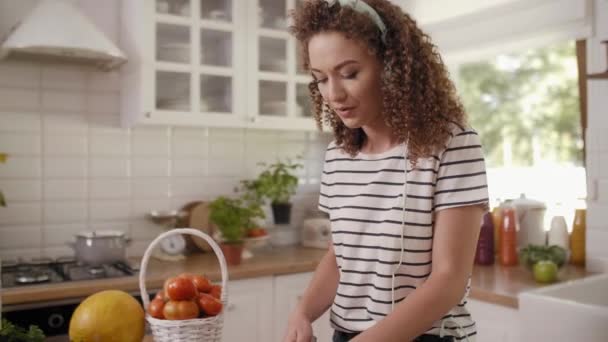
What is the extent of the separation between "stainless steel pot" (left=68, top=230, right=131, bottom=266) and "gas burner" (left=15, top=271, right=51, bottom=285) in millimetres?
161

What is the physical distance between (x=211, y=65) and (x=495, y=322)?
5.01ft

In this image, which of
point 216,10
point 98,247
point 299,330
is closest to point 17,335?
point 299,330

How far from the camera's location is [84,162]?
2.55m

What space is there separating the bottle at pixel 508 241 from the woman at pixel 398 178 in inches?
54.3

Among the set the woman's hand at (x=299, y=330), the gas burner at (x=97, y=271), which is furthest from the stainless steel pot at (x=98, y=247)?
the woman's hand at (x=299, y=330)

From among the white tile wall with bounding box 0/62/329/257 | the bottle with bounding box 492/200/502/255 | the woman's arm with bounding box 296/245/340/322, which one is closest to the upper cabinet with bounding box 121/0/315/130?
the white tile wall with bounding box 0/62/329/257

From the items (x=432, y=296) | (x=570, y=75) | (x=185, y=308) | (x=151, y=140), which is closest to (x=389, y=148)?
(x=432, y=296)

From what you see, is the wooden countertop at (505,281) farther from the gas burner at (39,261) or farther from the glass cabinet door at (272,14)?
the gas burner at (39,261)

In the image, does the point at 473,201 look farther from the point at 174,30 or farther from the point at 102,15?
the point at 102,15

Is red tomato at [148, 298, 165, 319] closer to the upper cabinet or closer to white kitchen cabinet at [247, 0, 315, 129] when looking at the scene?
the upper cabinet

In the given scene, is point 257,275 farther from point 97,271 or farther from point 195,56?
point 195,56

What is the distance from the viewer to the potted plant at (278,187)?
9.21ft

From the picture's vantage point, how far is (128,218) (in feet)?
8.76

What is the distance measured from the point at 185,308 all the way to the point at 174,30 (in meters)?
1.65
